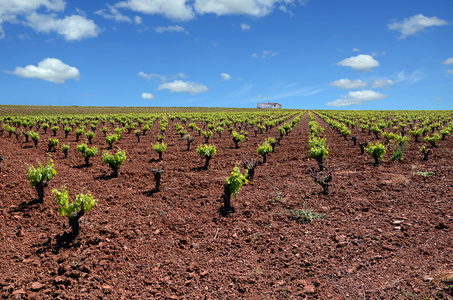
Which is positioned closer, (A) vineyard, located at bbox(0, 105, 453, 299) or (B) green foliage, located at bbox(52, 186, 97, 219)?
(A) vineyard, located at bbox(0, 105, 453, 299)

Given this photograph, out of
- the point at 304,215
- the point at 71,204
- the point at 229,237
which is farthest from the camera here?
the point at 304,215

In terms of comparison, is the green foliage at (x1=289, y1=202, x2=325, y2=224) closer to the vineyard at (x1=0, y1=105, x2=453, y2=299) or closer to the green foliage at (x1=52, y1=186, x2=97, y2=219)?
the vineyard at (x1=0, y1=105, x2=453, y2=299)

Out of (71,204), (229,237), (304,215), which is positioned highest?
(71,204)

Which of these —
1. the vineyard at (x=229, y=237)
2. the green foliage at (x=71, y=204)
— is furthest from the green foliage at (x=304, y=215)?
the green foliage at (x=71, y=204)

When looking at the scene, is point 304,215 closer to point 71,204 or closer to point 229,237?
point 229,237

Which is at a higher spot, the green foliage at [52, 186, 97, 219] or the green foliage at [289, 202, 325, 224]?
the green foliage at [52, 186, 97, 219]

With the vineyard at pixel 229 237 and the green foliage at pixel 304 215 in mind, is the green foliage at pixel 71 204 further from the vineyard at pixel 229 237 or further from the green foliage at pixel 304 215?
the green foliage at pixel 304 215

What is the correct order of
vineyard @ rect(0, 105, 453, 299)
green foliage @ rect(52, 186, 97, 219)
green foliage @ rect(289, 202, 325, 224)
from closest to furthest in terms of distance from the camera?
vineyard @ rect(0, 105, 453, 299) < green foliage @ rect(52, 186, 97, 219) < green foliage @ rect(289, 202, 325, 224)

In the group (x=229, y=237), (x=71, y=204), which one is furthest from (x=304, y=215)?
(x=71, y=204)

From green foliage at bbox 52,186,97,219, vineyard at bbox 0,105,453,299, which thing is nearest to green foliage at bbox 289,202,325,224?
vineyard at bbox 0,105,453,299

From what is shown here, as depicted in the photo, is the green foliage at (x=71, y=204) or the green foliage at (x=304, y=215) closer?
the green foliage at (x=71, y=204)

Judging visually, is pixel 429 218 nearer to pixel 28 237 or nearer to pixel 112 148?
pixel 28 237

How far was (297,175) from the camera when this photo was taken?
1281 centimetres

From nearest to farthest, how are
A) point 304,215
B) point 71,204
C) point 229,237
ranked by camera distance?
1. point 71,204
2. point 229,237
3. point 304,215
